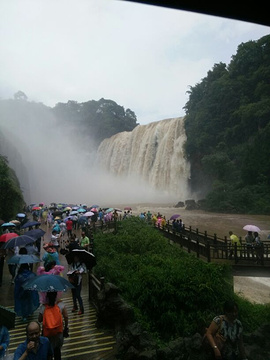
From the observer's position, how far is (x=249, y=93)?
38.2 metres

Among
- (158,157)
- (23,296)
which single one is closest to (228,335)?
(23,296)

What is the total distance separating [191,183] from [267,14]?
40.4m

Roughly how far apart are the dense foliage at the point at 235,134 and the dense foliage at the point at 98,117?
117ft

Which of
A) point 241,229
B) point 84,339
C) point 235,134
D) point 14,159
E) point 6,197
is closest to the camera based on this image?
point 84,339

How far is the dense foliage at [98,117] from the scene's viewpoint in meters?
77.5

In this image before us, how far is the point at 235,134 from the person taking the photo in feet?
122

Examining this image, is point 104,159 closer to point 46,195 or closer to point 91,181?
point 91,181

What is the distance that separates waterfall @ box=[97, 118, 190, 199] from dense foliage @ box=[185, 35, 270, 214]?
162cm

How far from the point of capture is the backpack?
144 inches

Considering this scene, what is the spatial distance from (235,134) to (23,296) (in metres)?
36.3

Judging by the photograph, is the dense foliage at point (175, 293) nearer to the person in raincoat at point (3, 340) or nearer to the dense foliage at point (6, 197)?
the person in raincoat at point (3, 340)

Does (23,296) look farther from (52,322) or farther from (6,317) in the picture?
(6,317)

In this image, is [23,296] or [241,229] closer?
[23,296]

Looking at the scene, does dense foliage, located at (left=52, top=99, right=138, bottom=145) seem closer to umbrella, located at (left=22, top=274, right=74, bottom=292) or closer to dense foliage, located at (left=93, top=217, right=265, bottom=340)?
dense foliage, located at (left=93, top=217, right=265, bottom=340)
